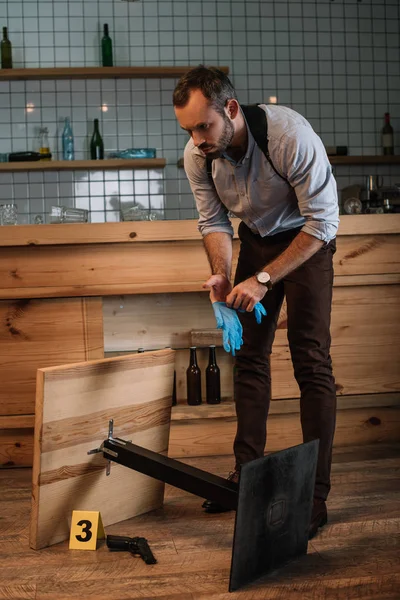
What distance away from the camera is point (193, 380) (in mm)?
2850

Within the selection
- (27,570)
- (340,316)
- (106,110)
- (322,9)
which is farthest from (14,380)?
(322,9)

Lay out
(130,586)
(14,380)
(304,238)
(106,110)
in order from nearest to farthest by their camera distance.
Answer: (130,586) < (304,238) < (14,380) < (106,110)

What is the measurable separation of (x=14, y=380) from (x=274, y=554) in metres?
1.33

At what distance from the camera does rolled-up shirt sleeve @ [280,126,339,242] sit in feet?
5.95

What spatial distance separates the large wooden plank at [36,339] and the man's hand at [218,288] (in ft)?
2.58

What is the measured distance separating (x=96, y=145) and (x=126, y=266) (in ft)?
5.17

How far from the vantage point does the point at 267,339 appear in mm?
2100

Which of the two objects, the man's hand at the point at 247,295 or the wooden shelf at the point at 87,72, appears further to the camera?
the wooden shelf at the point at 87,72

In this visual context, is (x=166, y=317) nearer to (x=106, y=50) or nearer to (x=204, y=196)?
(x=204, y=196)

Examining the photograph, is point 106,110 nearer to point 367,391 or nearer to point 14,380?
point 14,380

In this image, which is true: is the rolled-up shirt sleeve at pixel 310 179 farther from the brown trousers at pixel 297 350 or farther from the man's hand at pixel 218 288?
the man's hand at pixel 218 288

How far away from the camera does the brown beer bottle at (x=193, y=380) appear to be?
9.29 ft

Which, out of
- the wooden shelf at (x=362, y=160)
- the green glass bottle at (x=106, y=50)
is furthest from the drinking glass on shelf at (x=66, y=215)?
the wooden shelf at (x=362, y=160)

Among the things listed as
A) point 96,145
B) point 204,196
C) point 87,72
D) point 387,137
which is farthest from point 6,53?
point 204,196
